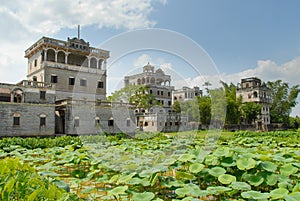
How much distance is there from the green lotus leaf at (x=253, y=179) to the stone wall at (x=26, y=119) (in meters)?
17.4

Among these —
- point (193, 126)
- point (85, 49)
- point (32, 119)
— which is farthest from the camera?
point (85, 49)

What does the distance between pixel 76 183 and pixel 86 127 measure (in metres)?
16.7

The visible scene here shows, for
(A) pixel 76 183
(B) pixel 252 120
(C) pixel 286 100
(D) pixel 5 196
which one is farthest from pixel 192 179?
(C) pixel 286 100

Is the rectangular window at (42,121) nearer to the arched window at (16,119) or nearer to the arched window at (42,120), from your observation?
the arched window at (42,120)

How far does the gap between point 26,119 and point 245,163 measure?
688 inches

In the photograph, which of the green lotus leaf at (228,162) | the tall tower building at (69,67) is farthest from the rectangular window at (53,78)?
the green lotus leaf at (228,162)

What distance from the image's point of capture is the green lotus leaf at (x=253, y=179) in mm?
4059

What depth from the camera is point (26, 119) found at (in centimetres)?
1853

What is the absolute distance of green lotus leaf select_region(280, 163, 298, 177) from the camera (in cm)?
424

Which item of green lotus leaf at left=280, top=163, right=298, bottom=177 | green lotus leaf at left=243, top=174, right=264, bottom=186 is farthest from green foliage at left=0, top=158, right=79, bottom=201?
green lotus leaf at left=280, top=163, right=298, bottom=177

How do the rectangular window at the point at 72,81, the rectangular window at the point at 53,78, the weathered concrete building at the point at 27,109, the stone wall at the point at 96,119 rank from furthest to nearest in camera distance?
the rectangular window at the point at 72,81, the rectangular window at the point at 53,78, the stone wall at the point at 96,119, the weathered concrete building at the point at 27,109

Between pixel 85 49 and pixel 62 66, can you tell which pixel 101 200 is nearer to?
pixel 62 66

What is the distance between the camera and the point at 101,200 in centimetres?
414

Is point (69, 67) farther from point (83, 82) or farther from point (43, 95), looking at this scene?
point (43, 95)
